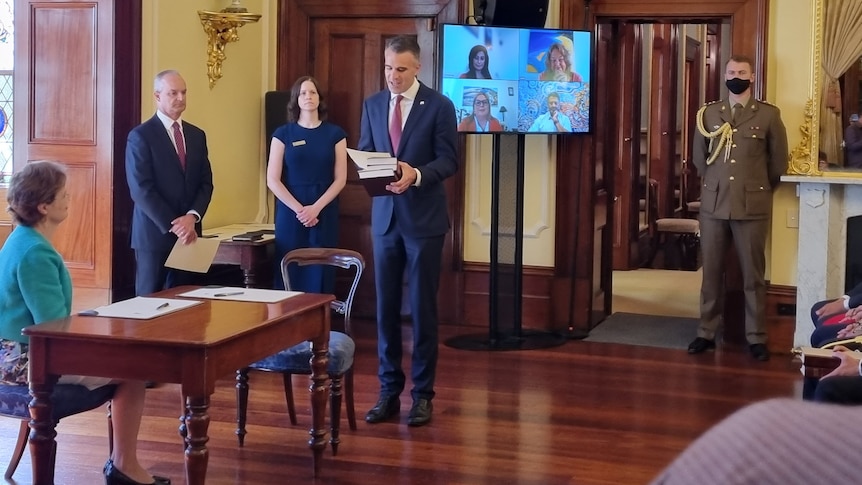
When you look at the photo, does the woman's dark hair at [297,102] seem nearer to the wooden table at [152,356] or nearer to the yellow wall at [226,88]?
the yellow wall at [226,88]

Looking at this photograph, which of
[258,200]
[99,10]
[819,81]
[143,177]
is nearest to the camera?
[143,177]

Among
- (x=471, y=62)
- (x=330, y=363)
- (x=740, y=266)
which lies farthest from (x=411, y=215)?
(x=740, y=266)

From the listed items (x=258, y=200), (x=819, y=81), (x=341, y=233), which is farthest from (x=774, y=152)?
(x=258, y=200)

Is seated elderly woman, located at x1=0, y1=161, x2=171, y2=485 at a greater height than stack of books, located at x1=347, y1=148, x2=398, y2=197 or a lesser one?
lesser

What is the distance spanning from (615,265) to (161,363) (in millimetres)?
7594

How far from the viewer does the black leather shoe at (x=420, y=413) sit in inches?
176

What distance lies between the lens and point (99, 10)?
5469 millimetres

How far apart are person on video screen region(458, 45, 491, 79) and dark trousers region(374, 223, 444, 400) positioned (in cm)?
202

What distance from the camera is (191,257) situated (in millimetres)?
4949

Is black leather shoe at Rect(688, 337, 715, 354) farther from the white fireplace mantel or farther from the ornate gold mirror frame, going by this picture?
the ornate gold mirror frame

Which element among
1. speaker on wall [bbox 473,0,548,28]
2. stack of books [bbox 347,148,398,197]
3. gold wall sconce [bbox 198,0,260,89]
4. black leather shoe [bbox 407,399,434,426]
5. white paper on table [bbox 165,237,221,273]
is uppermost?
speaker on wall [bbox 473,0,548,28]

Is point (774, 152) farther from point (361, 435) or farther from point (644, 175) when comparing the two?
point (644, 175)

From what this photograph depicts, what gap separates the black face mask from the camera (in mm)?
6059

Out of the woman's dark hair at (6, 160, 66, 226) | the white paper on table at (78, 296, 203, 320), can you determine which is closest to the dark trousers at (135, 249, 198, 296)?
the white paper on table at (78, 296, 203, 320)
